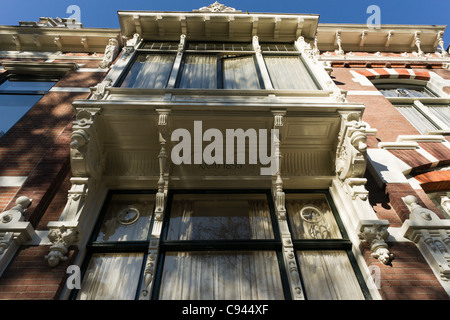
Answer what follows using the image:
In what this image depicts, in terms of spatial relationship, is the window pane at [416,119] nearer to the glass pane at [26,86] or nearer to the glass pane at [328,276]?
the glass pane at [328,276]

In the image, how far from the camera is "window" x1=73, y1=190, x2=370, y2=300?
14.3 feet

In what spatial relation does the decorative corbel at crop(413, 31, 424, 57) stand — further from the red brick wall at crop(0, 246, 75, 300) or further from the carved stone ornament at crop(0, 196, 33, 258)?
the carved stone ornament at crop(0, 196, 33, 258)

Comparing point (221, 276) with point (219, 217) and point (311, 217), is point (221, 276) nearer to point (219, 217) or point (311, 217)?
point (219, 217)

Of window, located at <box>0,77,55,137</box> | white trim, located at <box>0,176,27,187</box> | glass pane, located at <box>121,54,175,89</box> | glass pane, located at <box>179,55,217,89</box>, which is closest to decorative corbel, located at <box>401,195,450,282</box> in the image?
glass pane, located at <box>179,55,217,89</box>

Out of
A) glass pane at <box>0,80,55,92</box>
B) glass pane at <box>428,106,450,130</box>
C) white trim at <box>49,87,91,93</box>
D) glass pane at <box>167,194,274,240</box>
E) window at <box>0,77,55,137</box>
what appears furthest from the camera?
glass pane at <box>428,106,450,130</box>

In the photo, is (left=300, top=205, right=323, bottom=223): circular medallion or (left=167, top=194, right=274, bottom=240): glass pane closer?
(left=167, top=194, right=274, bottom=240): glass pane

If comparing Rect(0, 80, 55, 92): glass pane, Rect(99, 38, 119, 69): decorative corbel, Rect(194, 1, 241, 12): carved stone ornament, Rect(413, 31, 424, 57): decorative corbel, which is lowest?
Rect(0, 80, 55, 92): glass pane

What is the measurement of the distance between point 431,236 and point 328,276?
5.50ft

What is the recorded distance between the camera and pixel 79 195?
486 centimetres

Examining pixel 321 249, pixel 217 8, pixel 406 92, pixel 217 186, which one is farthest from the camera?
pixel 406 92

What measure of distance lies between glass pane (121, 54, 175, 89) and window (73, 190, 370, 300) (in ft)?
9.28

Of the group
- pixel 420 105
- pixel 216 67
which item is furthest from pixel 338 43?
pixel 216 67

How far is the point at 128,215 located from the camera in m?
5.53
